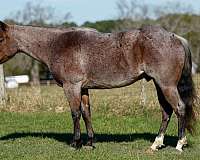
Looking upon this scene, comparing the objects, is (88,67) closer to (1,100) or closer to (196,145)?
(196,145)

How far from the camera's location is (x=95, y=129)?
34.1 ft

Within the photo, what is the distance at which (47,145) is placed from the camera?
8.34 meters

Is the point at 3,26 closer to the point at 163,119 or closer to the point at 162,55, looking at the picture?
the point at 162,55

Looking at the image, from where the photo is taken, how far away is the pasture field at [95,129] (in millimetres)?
7402

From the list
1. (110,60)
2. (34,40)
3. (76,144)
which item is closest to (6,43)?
(34,40)

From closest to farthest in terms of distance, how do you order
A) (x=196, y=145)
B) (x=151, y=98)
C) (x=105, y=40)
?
(x=105, y=40)
(x=196, y=145)
(x=151, y=98)

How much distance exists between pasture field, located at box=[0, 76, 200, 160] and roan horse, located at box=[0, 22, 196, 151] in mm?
519

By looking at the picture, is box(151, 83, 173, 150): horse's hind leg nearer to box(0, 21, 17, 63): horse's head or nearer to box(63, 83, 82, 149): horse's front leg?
box(63, 83, 82, 149): horse's front leg

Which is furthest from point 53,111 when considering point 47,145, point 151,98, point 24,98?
point 47,145

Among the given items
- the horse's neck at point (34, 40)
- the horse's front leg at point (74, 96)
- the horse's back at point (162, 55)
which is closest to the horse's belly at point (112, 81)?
the horse's front leg at point (74, 96)

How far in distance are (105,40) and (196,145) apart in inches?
102

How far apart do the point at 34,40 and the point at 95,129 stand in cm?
318

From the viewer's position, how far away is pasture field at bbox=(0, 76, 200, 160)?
7402 millimetres

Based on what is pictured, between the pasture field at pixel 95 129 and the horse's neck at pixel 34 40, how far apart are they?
5.63 feet
